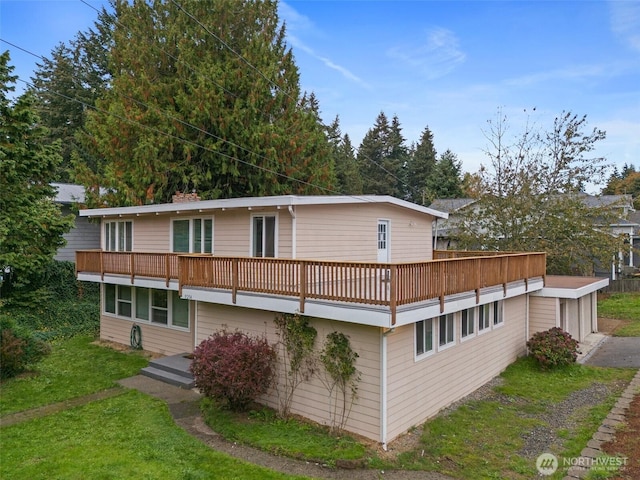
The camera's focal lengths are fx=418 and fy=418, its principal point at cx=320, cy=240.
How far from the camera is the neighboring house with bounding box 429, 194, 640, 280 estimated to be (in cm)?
2102

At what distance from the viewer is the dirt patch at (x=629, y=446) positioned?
252 inches

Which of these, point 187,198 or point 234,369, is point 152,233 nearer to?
point 187,198

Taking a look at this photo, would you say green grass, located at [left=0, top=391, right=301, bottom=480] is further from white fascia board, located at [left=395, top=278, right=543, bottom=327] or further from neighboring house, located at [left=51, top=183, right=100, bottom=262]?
neighboring house, located at [left=51, top=183, right=100, bottom=262]

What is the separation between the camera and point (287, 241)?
33.4 ft

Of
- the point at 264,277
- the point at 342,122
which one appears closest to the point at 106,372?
the point at 264,277

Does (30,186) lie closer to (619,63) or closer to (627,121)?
(619,63)

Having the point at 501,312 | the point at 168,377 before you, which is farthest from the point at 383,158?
the point at 168,377

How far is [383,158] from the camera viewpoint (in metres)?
53.5

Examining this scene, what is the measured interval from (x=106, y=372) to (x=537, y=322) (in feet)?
43.2

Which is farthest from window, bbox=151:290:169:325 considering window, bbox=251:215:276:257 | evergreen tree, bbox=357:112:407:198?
evergreen tree, bbox=357:112:407:198

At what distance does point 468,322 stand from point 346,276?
4.42m

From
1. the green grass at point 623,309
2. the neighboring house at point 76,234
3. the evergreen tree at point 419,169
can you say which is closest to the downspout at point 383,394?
the green grass at point 623,309

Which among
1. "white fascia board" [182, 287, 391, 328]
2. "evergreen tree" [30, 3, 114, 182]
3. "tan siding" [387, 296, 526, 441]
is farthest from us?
"evergreen tree" [30, 3, 114, 182]

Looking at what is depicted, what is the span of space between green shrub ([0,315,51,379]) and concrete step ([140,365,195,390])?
114 inches
